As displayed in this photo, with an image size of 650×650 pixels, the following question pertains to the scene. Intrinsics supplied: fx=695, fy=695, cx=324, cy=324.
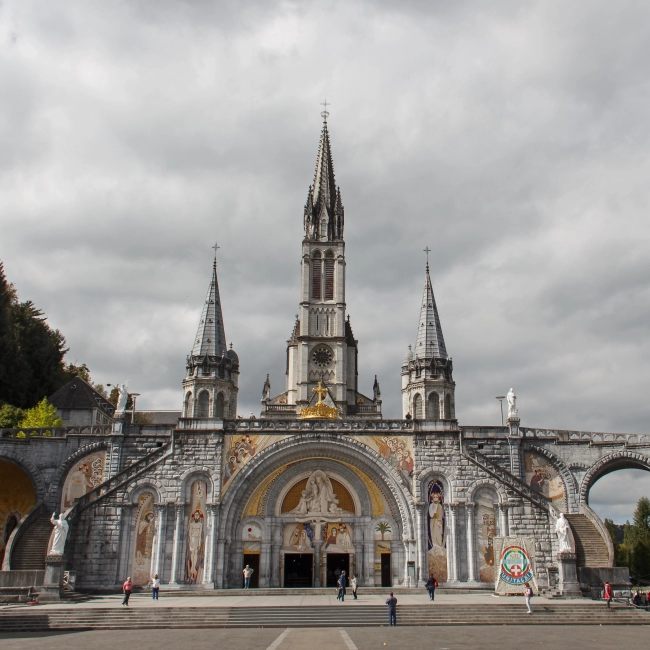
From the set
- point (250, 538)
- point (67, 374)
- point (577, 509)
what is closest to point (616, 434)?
point (577, 509)

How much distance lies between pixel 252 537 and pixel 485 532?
11851 mm

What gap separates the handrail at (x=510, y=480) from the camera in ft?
113

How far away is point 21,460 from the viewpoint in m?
39.1

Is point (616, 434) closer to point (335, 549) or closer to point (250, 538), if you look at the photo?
point (335, 549)

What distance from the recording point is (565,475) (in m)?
39.4

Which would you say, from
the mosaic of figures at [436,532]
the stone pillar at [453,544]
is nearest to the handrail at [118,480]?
the mosaic of figures at [436,532]

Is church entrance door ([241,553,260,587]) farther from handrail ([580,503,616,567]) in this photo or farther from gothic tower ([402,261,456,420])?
gothic tower ([402,261,456,420])

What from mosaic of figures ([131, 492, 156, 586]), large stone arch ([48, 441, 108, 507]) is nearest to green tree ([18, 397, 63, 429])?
large stone arch ([48, 441, 108, 507])

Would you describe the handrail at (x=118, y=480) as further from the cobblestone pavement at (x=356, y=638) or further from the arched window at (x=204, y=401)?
the arched window at (x=204, y=401)

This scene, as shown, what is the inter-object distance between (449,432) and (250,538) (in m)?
11.7

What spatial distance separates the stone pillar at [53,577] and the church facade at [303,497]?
2707 mm

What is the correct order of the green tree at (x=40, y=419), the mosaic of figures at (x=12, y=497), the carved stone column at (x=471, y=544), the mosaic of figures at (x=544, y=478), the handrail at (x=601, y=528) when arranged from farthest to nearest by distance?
the green tree at (x=40, y=419)
the mosaic of figures at (x=12, y=497)
the mosaic of figures at (x=544, y=478)
the carved stone column at (x=471, y=544)
the handrail at (x=601, y=528)

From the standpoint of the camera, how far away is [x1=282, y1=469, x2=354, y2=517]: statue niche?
36594 millimetres

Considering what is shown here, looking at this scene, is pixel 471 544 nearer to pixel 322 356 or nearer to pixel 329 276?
pixel 322 356
